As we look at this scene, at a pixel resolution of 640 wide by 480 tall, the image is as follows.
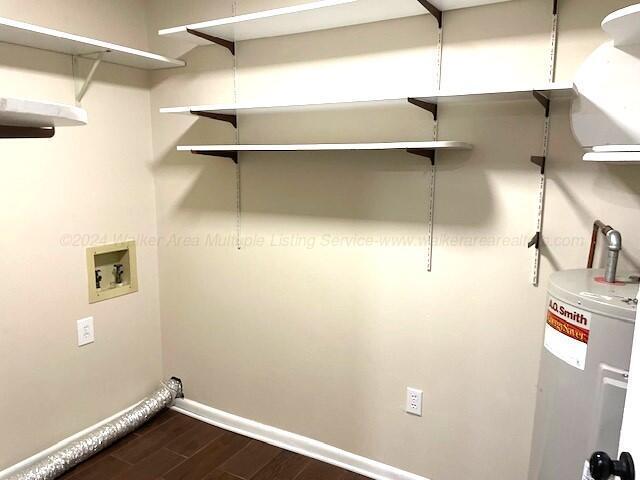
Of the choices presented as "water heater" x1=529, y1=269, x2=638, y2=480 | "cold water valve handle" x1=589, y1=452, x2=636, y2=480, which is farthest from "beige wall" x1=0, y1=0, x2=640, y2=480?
"cold water valve handle" x1=589, y1=452, x2=636, y2=480

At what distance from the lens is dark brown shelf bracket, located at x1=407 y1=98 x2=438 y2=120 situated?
1.78 m

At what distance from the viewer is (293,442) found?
2.52m

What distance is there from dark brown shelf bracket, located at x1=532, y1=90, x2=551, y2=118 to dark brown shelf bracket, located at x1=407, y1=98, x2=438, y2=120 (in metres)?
0.39

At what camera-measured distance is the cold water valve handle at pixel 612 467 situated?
0.84 m

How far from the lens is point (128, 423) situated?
258 cm

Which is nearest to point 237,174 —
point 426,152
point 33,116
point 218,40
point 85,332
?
point 218,40

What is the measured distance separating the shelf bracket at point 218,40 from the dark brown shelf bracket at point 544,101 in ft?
4.78

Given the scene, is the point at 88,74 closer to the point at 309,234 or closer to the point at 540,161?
the point at 309,234

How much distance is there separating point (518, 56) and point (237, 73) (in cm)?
132

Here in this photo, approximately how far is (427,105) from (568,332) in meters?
1.00

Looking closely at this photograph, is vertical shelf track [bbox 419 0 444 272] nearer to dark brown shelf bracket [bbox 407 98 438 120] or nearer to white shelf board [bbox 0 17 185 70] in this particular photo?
dark brown shelf bracket [bbox 407 98 438 120]

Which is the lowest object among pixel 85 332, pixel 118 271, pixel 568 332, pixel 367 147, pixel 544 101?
pixel 85 332

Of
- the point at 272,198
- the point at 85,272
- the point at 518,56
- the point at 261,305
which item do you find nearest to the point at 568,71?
the point at 518,56

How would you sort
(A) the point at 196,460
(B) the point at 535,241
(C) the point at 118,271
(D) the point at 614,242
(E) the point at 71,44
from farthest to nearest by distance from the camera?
(C) the point at 118,271, (A) the point at 196,460, (E) the point at 71,44, (B) the point at 535,241, (D) the point at 614,242
